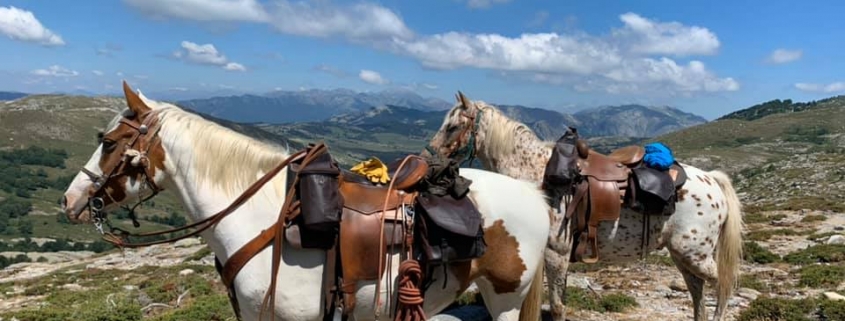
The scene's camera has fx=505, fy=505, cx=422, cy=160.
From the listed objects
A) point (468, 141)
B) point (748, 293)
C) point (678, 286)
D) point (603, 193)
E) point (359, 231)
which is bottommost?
point (678, 286)

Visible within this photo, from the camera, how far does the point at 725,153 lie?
93875 mm

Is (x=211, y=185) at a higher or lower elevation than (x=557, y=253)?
higher

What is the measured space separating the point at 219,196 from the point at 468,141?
3.51m

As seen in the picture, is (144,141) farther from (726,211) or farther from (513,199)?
(726,211)

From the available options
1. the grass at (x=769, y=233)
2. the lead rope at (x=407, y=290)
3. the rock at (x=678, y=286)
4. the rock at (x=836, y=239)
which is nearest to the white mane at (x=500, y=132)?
the lead rope at (x=407, y=290)

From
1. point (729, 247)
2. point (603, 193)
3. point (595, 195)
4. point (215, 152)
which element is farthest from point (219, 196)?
point (729, 247)

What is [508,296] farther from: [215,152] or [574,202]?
[215,152]

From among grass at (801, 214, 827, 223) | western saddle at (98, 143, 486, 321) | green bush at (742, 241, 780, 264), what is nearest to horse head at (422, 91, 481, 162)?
western saddle at (98, 143, 486, 321)

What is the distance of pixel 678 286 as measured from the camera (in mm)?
9180

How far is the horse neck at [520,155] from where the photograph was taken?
6020 mm

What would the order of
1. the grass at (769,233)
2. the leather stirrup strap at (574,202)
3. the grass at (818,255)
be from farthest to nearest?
the grass at (769,233) < the grass at (818,255) < the leather stirrup strap at (574,202)

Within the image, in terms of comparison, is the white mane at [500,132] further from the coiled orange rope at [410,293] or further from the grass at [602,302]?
the grass at [602,302]

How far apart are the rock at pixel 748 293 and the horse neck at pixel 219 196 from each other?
27.0ft

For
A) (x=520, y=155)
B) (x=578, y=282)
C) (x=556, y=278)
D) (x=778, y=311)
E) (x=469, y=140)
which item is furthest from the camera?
(x=578, y=282)
